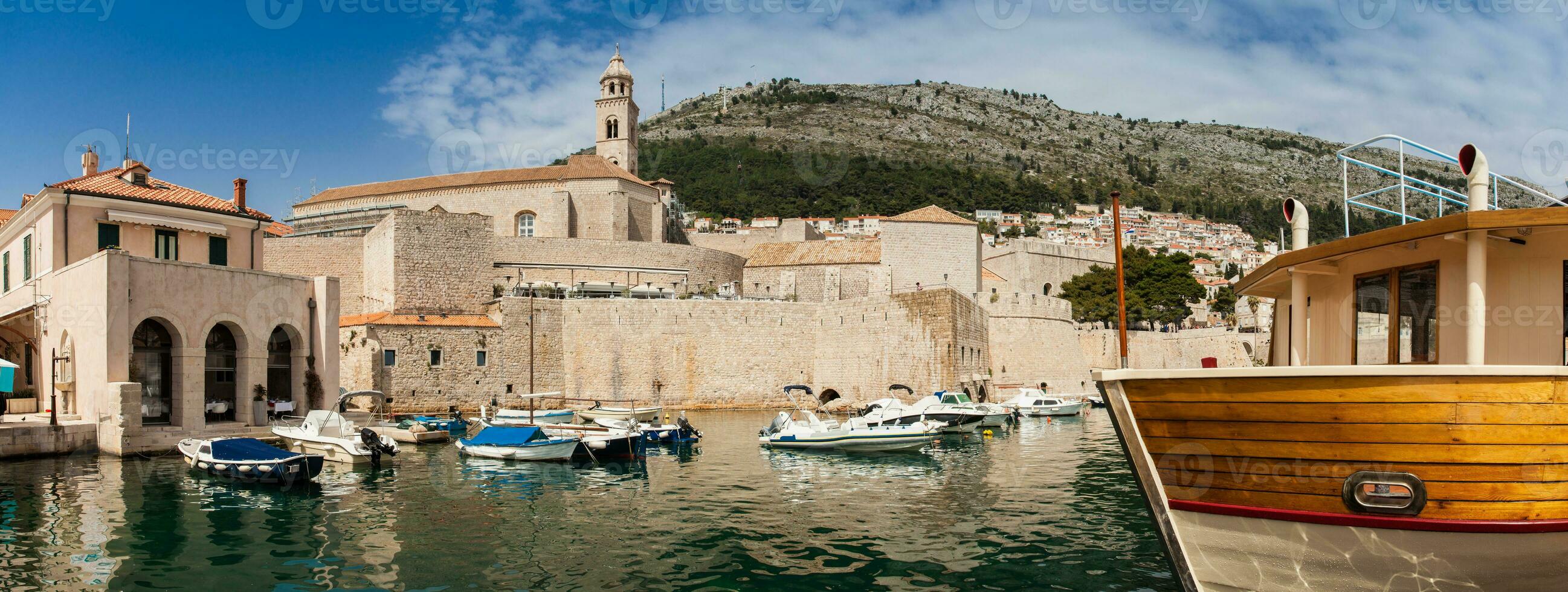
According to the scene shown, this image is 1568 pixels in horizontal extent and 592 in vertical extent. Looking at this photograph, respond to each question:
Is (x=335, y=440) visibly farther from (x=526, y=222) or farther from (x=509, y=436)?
(x=526, y=222)

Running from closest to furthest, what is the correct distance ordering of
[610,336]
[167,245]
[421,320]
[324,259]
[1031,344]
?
[167,245]
[421,320]
[610,336]
[324,259]
[1031,344]

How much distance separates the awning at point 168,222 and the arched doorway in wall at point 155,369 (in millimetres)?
2468

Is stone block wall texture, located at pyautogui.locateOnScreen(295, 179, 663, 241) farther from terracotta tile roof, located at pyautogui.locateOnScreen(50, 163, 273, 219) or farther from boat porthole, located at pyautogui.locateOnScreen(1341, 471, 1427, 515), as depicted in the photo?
boat porthole, located at pyautogui.locateOnScreen(1341, 471, 1427, 515)

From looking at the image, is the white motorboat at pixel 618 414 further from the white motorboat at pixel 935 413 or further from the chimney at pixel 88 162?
the chimney at pixel 88 162

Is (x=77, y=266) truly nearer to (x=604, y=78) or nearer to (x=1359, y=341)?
(x=1359, y=341)

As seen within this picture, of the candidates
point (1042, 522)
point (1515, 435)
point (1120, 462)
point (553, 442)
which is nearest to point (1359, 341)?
point (1515, 435)

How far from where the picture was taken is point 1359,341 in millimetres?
7973

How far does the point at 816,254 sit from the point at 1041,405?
593 inches

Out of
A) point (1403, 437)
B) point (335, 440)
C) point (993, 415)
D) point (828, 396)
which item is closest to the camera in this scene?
point (1403, 437)

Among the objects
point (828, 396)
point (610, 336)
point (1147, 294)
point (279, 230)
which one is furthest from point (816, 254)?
point (279, 230)

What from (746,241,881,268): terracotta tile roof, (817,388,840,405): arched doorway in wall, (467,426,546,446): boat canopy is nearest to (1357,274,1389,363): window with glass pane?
(467,426,546,446): boat canopy

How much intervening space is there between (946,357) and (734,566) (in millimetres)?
24297

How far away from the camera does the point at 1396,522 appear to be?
21.2 feet

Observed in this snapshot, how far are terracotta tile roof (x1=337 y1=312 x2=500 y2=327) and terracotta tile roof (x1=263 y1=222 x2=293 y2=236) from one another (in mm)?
10408
